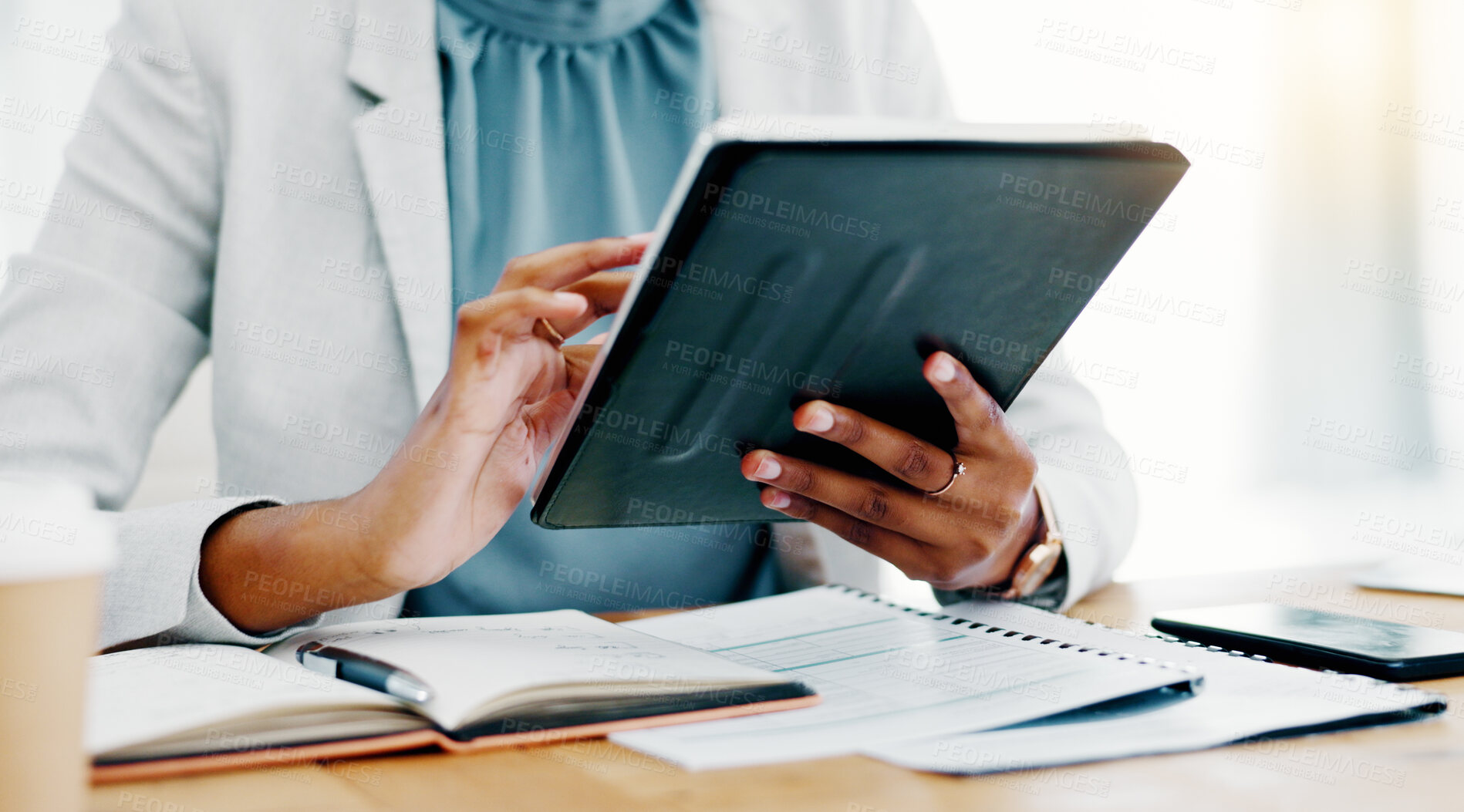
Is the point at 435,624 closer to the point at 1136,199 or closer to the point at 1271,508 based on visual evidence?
the point at 1136,199

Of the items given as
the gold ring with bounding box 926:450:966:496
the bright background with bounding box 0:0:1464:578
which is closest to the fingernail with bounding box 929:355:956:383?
the gold ring with bounding box 926:450:966:496

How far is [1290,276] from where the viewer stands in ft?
10.8

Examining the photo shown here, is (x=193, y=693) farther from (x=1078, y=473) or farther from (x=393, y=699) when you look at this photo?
(x=1078, y=473)

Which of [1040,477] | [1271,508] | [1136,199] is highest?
[1136,199]

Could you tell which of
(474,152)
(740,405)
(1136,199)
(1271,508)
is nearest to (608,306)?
(740,405)

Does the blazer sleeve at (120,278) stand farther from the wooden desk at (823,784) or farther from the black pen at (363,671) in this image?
the wooden desk at (823,784)

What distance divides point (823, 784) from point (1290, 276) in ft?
11.2

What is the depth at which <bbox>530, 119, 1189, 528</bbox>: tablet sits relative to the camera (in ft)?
1.58

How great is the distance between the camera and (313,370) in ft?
3.37

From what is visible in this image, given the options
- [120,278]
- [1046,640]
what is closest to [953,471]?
[1046,640]

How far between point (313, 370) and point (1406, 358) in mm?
3484

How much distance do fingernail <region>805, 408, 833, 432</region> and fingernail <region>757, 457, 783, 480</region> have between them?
52 millimetres

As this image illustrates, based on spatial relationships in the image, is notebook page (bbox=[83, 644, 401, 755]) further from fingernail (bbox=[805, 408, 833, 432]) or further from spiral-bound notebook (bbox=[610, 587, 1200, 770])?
fingernail (bbox=[805, 408, 833, 432])

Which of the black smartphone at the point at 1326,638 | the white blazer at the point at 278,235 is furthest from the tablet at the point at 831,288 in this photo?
the white blazer at the point at 278,235
